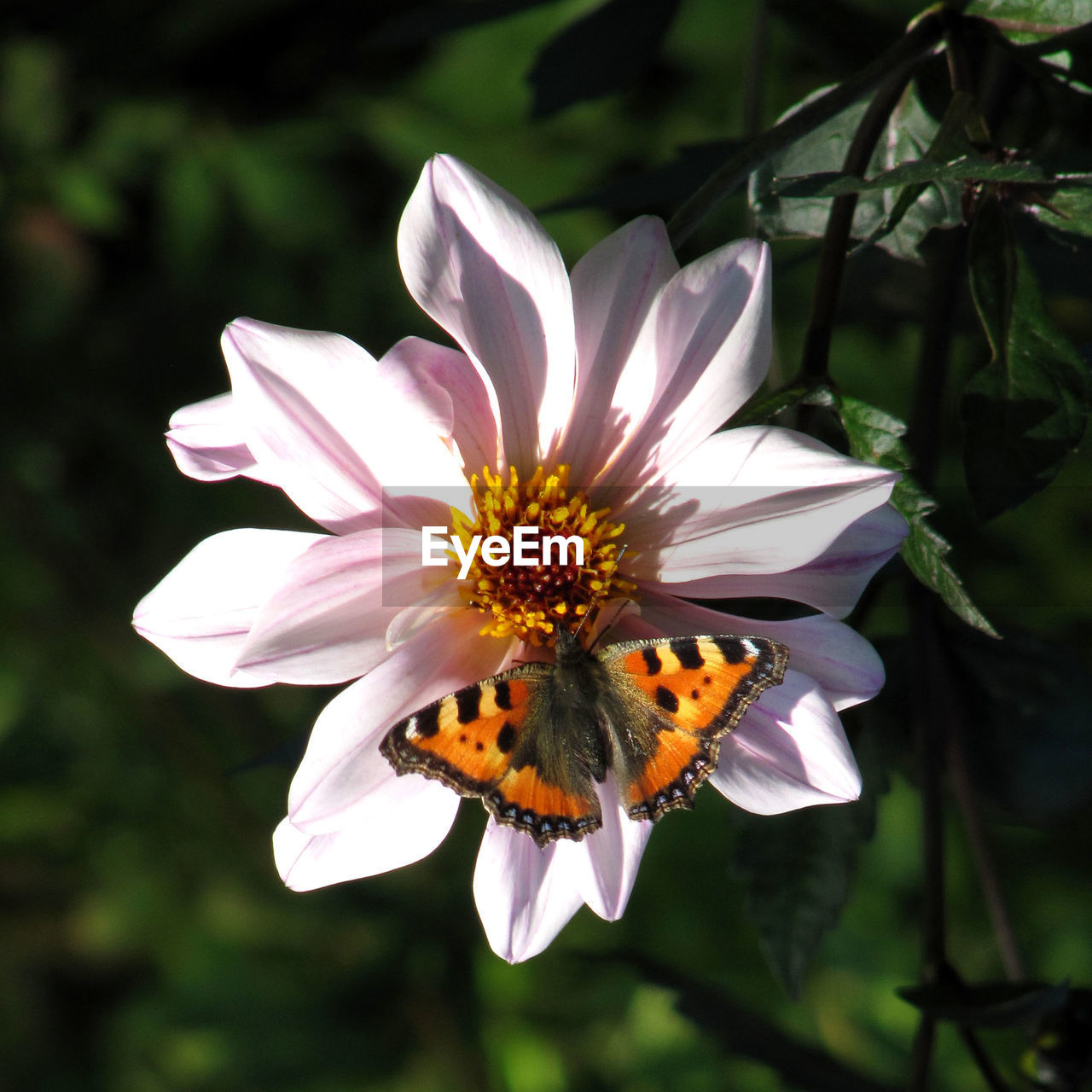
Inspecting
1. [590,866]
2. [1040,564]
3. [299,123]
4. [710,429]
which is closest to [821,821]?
[590,866]

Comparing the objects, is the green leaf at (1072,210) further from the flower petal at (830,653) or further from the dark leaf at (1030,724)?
the dark leaf at (1030,724)

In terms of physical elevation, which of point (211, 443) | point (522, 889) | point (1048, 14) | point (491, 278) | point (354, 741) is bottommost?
point (522, 889)

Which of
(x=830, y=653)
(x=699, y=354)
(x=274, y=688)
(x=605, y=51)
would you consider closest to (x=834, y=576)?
(x=830, y=653)

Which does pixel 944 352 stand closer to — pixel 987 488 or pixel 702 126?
pixel 987 488

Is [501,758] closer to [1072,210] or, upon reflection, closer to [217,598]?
[217,598]

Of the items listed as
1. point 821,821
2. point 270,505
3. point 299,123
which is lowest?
point 270,505

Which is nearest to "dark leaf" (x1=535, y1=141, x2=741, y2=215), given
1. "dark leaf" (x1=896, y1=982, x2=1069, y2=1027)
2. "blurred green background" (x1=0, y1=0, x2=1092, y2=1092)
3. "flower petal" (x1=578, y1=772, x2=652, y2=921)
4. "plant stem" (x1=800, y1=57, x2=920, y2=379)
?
"plant stem" (x1=800, y1=57, x2=920, y2=379)

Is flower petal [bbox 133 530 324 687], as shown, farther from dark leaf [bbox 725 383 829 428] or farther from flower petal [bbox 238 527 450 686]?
dark leaf [bbox 725 383 829 428]
